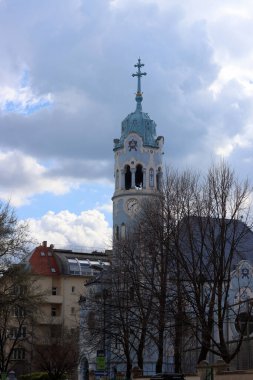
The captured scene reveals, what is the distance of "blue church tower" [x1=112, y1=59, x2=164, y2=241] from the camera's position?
252 feet

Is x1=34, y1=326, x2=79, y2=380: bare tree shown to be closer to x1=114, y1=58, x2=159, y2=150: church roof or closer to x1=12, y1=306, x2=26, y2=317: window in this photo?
x1=12, y1=306, x2=26, y2=317: window

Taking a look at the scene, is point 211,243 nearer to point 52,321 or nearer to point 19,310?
point 19,310

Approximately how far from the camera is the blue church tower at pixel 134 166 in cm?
7675

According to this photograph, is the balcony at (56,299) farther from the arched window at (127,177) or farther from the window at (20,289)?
the window at (20,289)

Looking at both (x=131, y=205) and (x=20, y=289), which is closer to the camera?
(x=20, y=289)

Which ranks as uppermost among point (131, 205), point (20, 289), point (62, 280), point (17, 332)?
point (131, 205)

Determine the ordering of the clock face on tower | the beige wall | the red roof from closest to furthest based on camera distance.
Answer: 1. the clock face on tower
2. the beige wall
3. the red roof

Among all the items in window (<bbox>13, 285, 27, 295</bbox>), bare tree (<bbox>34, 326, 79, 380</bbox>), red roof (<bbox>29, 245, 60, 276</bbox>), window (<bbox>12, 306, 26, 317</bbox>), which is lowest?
bare tree (<bbox>34, 326, 79, 380</bbox>)

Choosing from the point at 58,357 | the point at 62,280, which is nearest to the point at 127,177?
the point at 58,357

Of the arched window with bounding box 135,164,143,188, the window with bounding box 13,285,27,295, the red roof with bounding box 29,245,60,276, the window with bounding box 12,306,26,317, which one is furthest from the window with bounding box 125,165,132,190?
the window with bounding box 13,285,27,295

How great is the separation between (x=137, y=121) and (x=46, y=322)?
28736 mm

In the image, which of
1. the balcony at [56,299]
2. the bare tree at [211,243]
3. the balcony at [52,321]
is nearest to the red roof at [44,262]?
the balcony at [56,299]

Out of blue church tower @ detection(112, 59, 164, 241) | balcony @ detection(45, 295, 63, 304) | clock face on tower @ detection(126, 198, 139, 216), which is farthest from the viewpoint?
balcony @ detection(45, 295, 63, 304)

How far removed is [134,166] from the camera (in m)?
77.6
